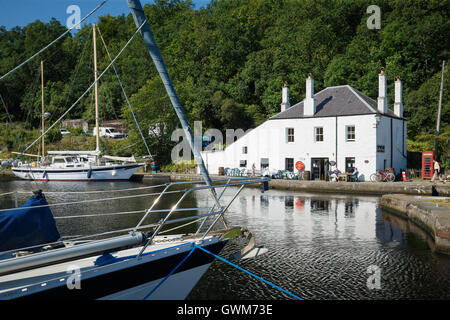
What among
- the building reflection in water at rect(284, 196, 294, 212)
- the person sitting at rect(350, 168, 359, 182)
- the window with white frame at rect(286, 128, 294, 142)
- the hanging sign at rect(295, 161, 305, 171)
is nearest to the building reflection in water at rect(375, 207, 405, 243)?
the building reflection in water at rect(284, 196, 294, 212)

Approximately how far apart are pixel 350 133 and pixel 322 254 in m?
22.4

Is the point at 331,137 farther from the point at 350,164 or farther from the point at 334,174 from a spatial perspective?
the point at 334,174

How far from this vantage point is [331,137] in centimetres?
3350

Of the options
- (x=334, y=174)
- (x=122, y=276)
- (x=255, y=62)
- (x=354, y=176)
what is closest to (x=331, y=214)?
(x=354, y=176)

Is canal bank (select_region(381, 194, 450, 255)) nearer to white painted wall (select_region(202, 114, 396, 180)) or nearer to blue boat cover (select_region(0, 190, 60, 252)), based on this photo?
white painted wall (select_region(202, 114, 396, 180))

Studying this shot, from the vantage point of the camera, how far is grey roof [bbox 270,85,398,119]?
32.9 m

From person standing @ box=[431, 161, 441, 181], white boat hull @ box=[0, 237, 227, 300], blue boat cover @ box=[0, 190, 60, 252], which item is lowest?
white boat hull @ box=[0, 237, 227, 300]

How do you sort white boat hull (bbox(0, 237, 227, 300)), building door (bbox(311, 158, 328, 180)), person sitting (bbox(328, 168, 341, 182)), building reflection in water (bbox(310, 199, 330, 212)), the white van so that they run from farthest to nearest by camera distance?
the white van → building door (bbox(311, 158, 328, 180)) → person sitting (bbox(328, 168, 341, 182)) → building reflection in water (bbox(310, 199, 330, 212)) → white boat hull (bbox(0, 237, 227, 300))

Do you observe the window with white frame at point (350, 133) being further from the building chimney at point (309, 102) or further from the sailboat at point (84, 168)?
the sailboat at point (84, 168)

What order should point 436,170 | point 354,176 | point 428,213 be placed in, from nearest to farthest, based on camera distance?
point 428,213 → point 436,170 → point 354,176

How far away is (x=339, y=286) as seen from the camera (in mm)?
9562

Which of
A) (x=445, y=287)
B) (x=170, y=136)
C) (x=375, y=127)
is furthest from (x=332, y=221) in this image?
(x=170, y=136)
